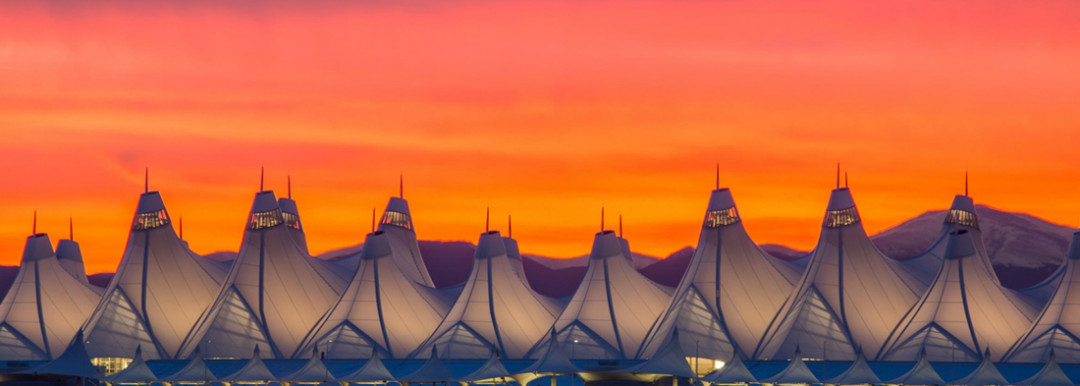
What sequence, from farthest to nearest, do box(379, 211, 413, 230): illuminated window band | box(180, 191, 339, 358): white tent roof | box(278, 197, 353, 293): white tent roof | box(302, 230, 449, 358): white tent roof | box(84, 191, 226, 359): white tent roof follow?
box(379, 211, 413, 230): illuminated window band < box(278, 197, 353, 293): white tent roof < box(84, 191, 226, 359): white tent roof < box(180, 191, 339, 358): white tent roof < box(302, 230, 449, 358): white tent roof

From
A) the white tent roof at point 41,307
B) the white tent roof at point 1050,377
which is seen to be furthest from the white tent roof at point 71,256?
the white tent roof at point 1050,377

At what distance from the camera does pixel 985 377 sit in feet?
259

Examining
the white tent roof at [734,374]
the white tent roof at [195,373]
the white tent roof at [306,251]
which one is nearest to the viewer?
the white tent roof at [734,374]

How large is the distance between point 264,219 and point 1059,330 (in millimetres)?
43891

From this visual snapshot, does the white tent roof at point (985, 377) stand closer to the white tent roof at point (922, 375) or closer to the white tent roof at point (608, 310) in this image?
the white tent roof at point (922, 375)

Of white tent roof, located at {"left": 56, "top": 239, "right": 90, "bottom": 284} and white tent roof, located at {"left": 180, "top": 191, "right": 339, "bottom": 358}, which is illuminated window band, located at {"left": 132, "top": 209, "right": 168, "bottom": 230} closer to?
white tent roof, located at {"left": 180, "top": 191, "right": 339, "bottom": 358}

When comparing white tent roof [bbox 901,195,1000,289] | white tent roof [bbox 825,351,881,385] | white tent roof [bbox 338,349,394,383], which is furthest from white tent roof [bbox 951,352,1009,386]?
white tent roof [bbox 338,349,394,383]

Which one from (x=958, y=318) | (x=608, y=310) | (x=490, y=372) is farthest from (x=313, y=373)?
(x=958, y=318)

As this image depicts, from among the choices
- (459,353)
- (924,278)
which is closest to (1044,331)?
(924,278)

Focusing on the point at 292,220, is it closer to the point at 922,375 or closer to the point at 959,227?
the point at 959,227

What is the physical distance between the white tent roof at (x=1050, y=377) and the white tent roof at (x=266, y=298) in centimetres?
3951

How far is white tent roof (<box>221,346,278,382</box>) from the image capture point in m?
89.3

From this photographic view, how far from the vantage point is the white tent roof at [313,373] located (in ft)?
292

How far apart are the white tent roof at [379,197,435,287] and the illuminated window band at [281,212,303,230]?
18.6 ft
